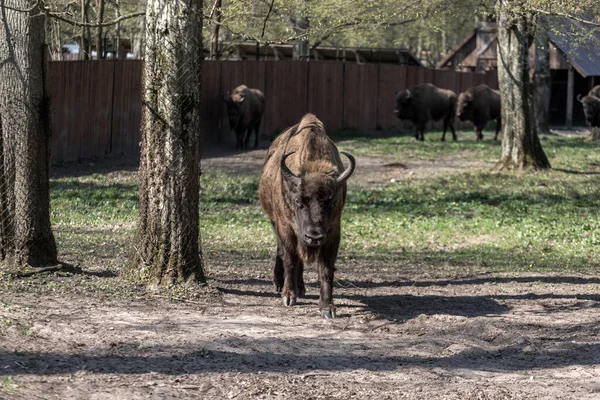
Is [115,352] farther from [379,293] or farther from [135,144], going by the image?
[135,144]

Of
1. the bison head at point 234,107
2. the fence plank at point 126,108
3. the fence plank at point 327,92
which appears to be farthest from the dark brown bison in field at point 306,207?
the fence plank at point 327,92

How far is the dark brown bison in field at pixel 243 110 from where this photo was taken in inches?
1078

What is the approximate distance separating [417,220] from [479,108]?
17.7m

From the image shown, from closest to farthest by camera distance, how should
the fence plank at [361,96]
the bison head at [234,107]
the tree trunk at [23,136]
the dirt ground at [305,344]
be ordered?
1. the dirt ground at [305,344]
2. the tree trunk at [23,136]
3. the bison head at [234,107]
4. the fence plank at [361,96]

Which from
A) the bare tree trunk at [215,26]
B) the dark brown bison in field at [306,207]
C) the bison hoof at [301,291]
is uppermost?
the bare tree trunk at [215,26]

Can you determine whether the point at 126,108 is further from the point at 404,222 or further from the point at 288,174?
the point at 288,174

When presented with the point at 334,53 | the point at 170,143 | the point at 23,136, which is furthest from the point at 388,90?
the point at 23,136

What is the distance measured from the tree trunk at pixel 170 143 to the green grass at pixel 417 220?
1.75 meters

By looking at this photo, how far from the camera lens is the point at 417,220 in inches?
644

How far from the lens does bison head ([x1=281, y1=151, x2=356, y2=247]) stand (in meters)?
8.77

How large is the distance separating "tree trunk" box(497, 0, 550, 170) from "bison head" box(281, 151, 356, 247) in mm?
13380

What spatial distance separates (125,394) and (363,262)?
698 centimetres

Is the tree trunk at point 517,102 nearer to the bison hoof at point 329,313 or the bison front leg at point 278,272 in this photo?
the bison front leg at point 278,272

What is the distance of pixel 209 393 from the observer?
635 centimetres
